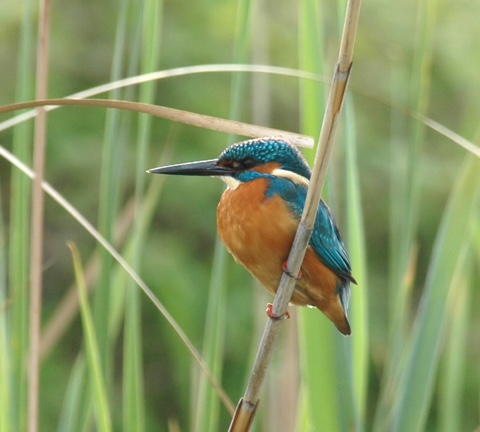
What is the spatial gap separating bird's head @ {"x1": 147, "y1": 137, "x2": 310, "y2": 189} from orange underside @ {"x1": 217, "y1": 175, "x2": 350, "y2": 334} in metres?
0.02

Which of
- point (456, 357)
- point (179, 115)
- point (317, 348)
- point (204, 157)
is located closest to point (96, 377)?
point (317, 348)

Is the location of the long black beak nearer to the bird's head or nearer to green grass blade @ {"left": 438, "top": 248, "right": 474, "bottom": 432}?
the bird's head

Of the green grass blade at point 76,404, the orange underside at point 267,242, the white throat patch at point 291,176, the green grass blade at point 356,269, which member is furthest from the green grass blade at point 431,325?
the green grass blade at point 76,404

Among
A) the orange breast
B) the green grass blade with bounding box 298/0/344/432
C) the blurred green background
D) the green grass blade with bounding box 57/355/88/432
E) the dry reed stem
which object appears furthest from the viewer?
the blurred green background

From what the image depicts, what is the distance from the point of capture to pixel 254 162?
4.49ft

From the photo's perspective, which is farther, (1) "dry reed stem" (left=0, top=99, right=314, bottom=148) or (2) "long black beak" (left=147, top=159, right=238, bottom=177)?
(2) "long black beak" (left=147, top=159, right=238, bottom=177)

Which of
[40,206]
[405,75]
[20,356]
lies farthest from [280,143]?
[405,75]

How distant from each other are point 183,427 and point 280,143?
6.08 ft

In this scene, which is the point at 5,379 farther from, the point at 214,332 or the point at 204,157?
the point at 204,157

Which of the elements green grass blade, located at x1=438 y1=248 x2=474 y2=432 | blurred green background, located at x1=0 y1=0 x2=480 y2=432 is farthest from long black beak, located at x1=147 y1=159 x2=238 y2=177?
blurred green background, located at x1=0 y1=0 x2=480 y2=432

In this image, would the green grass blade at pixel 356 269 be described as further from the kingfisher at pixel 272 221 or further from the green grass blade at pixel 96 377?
the green grass blade at pixel 96 377

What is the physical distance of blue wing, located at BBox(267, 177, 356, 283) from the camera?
1.35m

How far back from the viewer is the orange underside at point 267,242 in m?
1.29

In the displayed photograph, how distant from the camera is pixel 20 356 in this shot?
1187mm
